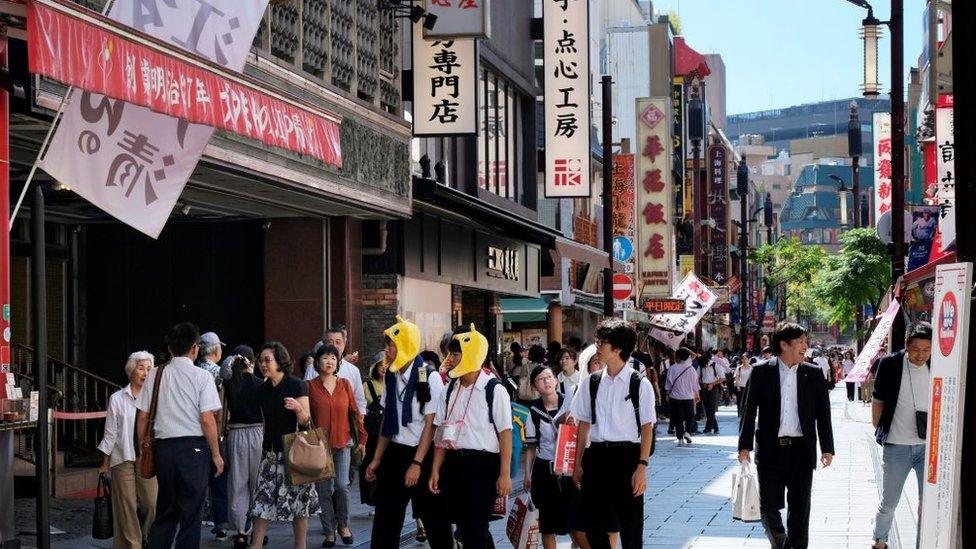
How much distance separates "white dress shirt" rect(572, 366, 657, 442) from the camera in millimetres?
10336

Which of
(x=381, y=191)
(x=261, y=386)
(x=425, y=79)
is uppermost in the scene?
(x=425, y=79)

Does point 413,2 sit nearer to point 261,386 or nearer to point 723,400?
point 261,386

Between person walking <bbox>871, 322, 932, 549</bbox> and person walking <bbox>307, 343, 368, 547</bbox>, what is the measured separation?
15.2 ft

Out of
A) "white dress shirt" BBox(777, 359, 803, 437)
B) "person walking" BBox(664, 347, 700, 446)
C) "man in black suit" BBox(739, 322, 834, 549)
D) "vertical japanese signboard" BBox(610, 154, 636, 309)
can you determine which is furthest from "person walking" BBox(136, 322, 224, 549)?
"vertical japanese signboard" BBox(610, 154, 636, 309)

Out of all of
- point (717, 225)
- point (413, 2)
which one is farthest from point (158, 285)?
point (717, 225)

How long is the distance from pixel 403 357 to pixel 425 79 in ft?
38.0

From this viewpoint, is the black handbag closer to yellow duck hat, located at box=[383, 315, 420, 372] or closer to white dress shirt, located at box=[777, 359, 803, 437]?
yellow duck hat, located at box=[383, 315, 420, 372]

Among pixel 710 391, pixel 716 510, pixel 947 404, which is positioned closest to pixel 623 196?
pixel 710 391

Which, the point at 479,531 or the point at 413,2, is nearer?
the point at 479,531

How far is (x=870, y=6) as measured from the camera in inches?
978

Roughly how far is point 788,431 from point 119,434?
513 centimetres

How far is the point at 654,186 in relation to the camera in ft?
178

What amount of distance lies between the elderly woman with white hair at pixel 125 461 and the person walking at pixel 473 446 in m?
2.75

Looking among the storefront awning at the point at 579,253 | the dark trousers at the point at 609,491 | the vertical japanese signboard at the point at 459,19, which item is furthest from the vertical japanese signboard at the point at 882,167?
the dark trousers at the point at 609,491
